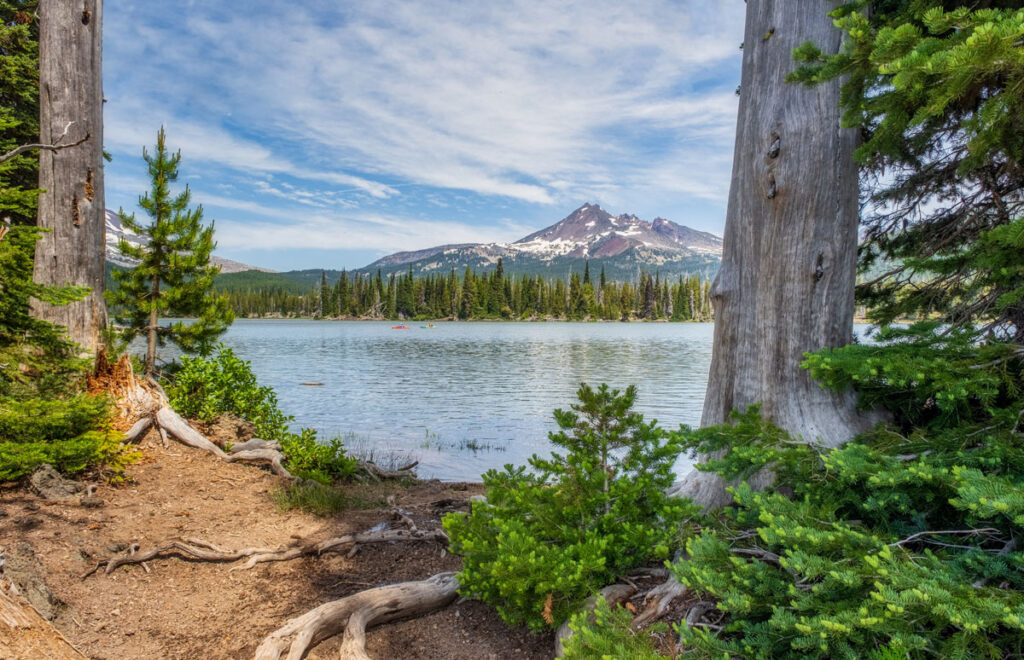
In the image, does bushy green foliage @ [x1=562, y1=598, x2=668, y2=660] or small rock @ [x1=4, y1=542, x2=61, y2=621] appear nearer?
bushy green foliage @ [x1=562, y1=598, x2=668, y2=660]

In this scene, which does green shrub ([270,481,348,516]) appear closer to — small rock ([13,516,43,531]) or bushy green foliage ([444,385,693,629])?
small rock ([13,516,43,531])

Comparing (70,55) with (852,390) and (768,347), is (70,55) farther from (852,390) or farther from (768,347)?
(852,390)

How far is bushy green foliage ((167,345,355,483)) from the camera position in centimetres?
763

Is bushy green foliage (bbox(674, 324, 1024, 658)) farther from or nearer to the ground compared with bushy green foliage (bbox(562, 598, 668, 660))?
farther from the ground

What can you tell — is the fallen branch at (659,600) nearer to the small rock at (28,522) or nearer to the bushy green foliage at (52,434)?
the small rock at (28,522)

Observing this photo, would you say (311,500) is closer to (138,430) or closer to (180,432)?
(180,432)

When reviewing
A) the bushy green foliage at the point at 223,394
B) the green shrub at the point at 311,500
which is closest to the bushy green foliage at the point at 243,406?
the bushy green foliage at the point at 223,394

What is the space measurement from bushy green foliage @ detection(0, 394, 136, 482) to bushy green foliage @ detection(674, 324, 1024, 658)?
575cm

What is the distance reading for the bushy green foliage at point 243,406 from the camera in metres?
7.63

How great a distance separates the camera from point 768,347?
3912mm

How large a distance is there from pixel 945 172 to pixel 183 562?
727 cm

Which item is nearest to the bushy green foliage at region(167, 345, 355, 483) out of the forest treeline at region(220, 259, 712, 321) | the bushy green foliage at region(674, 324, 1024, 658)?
the bushy green foliage at region(674, 324, 1024, 658)

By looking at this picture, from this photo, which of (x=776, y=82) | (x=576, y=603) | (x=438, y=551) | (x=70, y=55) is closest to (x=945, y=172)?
(x=776, y=82)

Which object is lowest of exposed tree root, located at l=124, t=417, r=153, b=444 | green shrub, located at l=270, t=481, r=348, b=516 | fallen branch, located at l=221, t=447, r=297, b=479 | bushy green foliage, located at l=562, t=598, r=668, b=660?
green shrub, located at l=270, t=481, r=348, b=516
